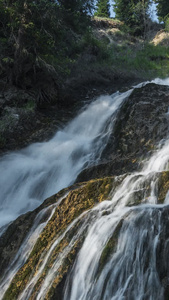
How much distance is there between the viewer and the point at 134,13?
83.6 ft

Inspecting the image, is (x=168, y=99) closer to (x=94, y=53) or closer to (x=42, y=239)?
(x=42, y=239)

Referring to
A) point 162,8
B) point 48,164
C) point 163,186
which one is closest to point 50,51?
point 48,164

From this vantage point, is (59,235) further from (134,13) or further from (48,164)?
(134,13)

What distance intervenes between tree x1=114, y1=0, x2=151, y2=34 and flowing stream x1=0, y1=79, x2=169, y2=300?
20434mm

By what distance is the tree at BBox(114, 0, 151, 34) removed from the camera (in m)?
24.2

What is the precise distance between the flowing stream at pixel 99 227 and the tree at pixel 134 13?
20.4 metres

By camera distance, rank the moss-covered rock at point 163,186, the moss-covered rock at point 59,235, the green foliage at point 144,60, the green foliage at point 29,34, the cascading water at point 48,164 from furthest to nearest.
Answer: the green foliage at point 144,60 → the green foliage at point 29,34 → the cascading water at point 48,164 → the moss-covered rock at point 163,186 → the moss-covered rock at point 59,235

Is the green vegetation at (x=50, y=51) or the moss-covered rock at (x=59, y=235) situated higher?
the green vegetation at (x=50, y=51)

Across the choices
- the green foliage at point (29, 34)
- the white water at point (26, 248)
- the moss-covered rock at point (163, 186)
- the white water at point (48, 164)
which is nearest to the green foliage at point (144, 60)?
the green foliage at point (29, 34)

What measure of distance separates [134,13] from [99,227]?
25670 millimetres

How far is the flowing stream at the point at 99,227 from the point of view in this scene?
3318 mm

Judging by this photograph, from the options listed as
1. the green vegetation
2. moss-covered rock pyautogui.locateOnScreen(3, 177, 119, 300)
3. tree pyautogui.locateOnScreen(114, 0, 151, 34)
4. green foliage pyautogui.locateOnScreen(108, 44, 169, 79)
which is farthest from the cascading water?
tree pyautogui.locateOnScreen(114, 0, 151, 34)

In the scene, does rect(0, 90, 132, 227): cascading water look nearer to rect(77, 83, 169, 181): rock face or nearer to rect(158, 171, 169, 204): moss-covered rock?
rect(77, 83, 169, 181): rock face

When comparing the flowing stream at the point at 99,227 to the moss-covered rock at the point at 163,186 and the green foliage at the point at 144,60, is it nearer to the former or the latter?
the moss-covered rock at the point at 163,186
